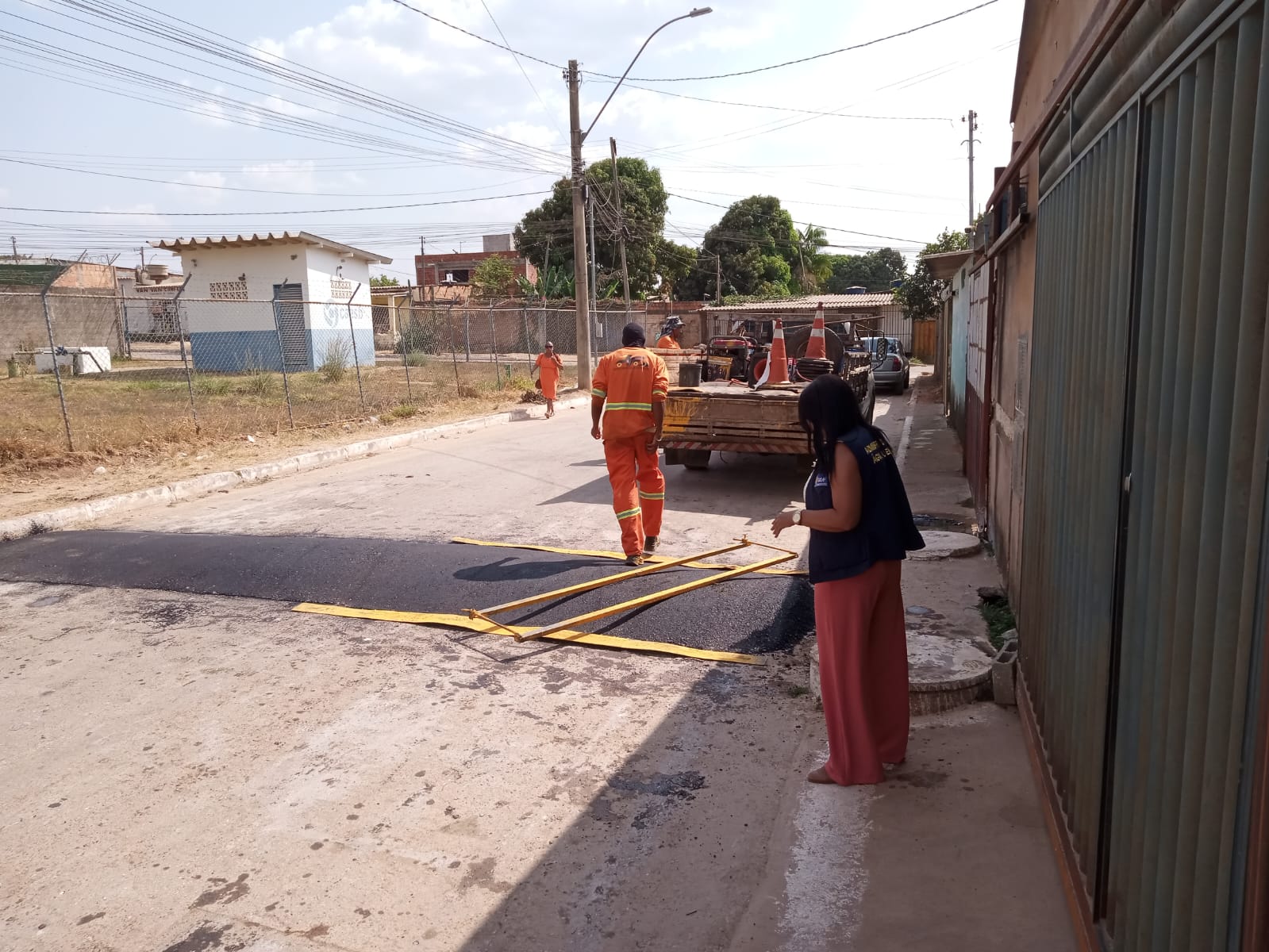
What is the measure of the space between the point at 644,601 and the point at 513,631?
2.96 ft

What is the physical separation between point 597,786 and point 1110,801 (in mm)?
2057

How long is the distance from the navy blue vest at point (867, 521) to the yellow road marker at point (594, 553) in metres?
3.03

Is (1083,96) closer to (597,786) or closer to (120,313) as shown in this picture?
(597,786)

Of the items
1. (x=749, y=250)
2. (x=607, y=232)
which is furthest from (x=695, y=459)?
(x=749, y=250)

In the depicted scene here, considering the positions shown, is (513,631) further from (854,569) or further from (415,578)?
(854,569)

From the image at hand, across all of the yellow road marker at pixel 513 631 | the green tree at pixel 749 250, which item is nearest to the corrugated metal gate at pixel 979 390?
the yellow road marker at pixel 513 631

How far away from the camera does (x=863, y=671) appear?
3.65m

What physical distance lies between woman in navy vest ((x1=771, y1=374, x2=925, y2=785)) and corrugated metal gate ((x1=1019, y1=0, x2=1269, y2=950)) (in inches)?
27.8

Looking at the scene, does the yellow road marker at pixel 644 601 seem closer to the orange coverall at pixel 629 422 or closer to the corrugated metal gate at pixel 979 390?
the orange coverall at pixel 629 422

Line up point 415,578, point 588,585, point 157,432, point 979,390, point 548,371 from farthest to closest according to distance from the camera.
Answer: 1. point 548,371
2. point 157,432
3. point 979,390
4. point 415,578
5. point 588,585

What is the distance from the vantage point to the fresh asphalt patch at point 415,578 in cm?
577

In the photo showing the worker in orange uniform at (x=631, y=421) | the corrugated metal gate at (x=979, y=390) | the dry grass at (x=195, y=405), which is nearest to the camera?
the worker in orange uniform at (x=631, y=421)

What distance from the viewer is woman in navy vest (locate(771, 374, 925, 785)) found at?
3531 mm

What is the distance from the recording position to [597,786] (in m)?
3.86
